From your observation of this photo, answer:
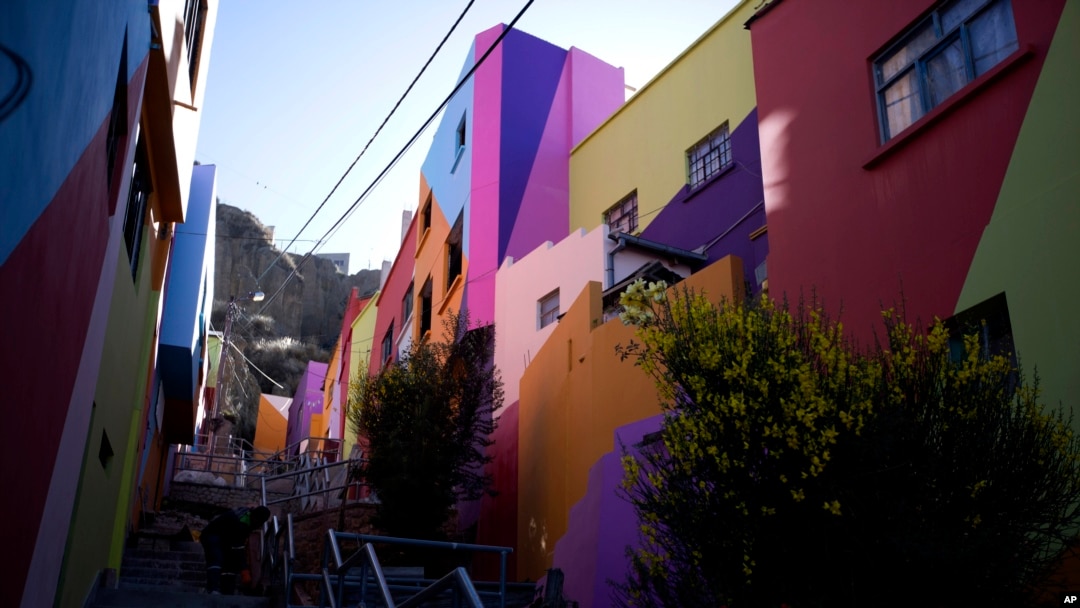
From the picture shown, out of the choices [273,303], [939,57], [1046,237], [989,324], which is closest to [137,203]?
[939,57]

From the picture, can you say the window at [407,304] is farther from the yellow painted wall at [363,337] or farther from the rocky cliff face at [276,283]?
the rocky cliff face at [276,283]

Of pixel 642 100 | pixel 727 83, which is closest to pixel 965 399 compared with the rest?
pixel 727 83

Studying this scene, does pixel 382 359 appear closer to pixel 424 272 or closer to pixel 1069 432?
pixel 424 272

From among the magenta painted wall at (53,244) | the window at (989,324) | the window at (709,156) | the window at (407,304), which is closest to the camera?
the magenta painted wall at (53,244)

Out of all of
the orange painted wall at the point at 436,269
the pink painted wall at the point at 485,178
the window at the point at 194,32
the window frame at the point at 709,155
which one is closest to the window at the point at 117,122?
Result: the window at the point at 194,32

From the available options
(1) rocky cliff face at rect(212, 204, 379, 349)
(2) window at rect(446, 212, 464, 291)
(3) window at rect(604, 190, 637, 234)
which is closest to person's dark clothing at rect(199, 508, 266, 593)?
(3) window at rect(604, 190, 637, 234)

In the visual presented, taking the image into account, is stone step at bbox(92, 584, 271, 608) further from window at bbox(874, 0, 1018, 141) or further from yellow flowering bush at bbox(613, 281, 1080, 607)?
window at bbox(874, 0, 1018, 141)

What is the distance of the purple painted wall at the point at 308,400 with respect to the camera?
122ft

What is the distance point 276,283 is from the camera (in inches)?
2068

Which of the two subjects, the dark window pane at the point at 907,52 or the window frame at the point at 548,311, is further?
the window frame at the point at 548,311

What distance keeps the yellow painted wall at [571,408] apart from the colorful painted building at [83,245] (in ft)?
17.6

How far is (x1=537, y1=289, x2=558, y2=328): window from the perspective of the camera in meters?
15.6

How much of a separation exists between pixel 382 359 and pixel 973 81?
70.5ft

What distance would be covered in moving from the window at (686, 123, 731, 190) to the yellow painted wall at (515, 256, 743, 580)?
4.32 m
